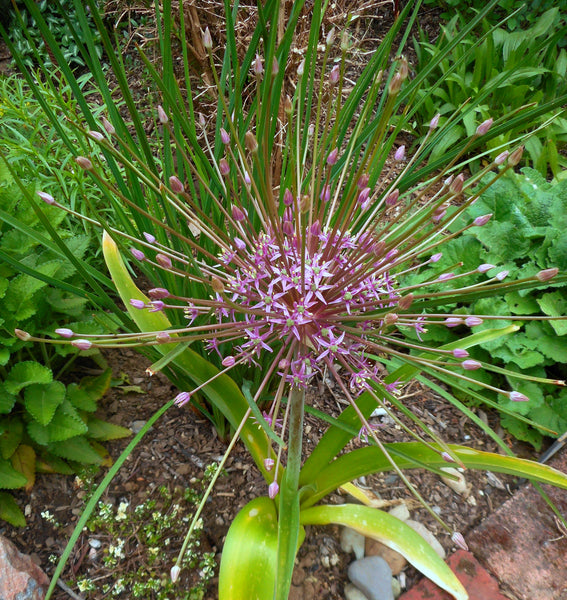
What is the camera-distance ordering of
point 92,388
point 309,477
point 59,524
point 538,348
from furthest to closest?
point 538,348, point 92,388, point 59,524, point 309,477

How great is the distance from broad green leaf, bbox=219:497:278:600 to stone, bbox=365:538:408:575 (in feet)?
1.35

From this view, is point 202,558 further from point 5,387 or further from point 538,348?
point 538,348

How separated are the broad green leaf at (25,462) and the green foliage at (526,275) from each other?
1.51 metres

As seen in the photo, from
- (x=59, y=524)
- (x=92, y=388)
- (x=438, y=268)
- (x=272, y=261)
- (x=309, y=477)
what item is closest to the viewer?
(x=272, y=261)

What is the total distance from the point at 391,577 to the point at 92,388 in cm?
112

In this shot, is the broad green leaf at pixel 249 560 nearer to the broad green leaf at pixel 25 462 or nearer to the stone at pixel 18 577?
the stone at pixel 18 577

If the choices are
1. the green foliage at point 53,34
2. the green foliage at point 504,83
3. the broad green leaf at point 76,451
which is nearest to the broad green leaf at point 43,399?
the broad green leaf at point 76,451

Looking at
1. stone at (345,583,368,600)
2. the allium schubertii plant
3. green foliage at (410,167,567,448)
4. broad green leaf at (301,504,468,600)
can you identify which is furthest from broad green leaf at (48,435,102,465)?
green foliage at (410,167,567,448)

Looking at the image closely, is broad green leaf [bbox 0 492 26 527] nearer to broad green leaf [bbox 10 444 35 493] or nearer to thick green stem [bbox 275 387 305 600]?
broad green leaf [bbox 10 444 35 493]

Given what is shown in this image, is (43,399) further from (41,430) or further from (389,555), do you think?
(389,555)

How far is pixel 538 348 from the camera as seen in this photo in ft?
5.67

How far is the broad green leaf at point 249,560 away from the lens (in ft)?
3.28

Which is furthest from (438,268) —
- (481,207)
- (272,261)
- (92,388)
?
(92,388)

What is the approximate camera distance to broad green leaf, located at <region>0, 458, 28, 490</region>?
1.32 m
